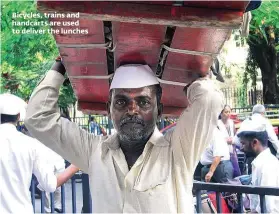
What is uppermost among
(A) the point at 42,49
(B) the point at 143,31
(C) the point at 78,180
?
(A) the point at 42,49

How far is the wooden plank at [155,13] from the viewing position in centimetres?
177

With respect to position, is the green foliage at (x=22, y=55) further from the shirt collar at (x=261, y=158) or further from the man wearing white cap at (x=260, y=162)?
the shirt collar at (x=261, y=158)

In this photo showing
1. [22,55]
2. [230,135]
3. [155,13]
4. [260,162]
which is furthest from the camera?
[22,55]

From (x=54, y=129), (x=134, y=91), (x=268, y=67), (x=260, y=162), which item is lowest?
(x=260, y=162)

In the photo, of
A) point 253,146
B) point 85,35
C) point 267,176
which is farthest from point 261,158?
point 85,35

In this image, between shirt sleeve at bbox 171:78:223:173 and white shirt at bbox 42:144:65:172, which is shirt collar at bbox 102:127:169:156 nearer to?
shirt sleeve at bbox 171:78:223:173

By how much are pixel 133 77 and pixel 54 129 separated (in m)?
0.46

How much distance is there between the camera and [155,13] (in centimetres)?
180

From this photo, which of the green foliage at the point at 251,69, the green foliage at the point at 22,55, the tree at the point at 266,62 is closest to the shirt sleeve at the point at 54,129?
the green foliage at the point at 22,55

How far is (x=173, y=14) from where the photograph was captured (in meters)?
1.79

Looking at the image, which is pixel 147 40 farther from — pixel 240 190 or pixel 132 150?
pixel 240 190

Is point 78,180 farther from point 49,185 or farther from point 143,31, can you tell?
point 143,31

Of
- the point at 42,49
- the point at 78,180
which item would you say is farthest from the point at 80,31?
the point at 42,49

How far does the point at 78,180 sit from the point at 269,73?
45.7 ft
